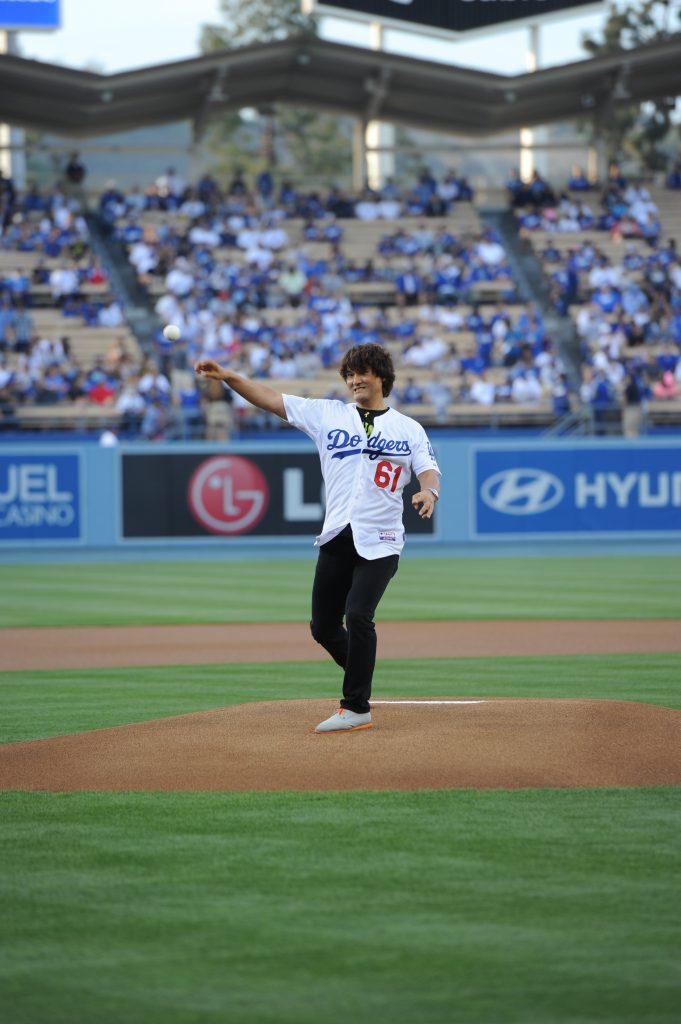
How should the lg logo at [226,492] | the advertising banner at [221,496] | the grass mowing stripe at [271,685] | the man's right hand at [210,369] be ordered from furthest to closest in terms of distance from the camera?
the lg logo at [226,492]
the advertising banner at [221,496]
the grass mowing stripe at [271,685]
the man's right hand at [210,369]

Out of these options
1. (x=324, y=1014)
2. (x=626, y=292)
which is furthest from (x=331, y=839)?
(x=626, y=292)

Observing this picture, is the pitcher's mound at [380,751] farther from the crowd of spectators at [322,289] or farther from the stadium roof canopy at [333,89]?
the stadium roof canopy at [333,89]

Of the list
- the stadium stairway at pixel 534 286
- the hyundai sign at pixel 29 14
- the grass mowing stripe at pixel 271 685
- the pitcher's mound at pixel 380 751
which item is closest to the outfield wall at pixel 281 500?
the stadium stairway at pixel 534 286

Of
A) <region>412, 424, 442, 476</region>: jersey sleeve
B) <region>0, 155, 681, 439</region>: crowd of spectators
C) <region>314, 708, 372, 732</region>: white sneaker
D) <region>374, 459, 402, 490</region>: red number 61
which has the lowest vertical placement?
<region>314, 708, 372, 732</region>: white sneaker

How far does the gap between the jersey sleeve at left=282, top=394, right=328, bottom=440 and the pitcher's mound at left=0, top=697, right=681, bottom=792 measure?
1568 mm

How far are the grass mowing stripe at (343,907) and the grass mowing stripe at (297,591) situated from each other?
989 centimetres

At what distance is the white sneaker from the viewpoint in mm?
7117

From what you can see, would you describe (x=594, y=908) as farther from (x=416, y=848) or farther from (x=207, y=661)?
(x=207, y=661)

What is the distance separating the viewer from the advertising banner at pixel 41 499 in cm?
2412

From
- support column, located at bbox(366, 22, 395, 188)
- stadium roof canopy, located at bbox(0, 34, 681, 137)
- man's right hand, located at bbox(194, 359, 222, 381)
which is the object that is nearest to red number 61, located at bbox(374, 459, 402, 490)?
man's right hand, located at bbox(194, 359, 222, 381)

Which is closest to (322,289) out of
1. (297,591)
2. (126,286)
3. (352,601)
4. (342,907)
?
(126,286)

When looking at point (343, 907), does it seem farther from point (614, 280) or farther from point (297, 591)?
point (614, 280)

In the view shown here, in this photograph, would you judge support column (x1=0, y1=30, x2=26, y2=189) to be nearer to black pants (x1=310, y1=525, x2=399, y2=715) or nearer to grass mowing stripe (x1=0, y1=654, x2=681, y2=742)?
grass mowing stripe (x1=0, y1=654, x2=681, y2=742)

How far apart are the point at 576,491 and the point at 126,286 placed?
1205 cm
